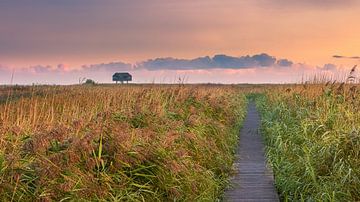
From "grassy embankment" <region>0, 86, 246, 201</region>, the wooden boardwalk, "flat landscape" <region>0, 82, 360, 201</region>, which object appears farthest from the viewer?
the wooden boardwalk

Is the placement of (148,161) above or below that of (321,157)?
above

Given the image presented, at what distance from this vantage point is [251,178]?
29.4ft

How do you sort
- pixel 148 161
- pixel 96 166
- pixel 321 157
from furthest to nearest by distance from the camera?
pixel 321 157, pixel 148 161, pixel 96 166

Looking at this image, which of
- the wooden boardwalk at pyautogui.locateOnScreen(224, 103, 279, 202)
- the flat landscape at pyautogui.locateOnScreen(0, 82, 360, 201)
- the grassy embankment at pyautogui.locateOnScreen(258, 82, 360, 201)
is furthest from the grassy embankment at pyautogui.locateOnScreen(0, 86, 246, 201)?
the grassy embankment at pyautogui.locateOnScreen(258, 82, 360, 201)

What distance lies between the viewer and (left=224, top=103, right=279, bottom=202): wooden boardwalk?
7.85 metres

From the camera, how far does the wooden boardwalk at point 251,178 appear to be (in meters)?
7.85

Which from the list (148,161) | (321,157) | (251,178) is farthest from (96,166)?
(321,157)

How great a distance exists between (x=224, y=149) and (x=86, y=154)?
575 cm

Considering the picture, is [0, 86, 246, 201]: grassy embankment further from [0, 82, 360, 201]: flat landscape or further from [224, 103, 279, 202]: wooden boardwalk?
[224, 103, 279, 202]: wooden boardwalk

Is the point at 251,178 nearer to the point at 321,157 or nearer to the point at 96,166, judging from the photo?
the point at 321,157

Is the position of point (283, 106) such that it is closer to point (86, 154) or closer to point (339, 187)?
point (339, 187)

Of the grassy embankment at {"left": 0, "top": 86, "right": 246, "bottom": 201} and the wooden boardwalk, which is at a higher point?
the grassy embankment at {"left": 0, "top": 86, "right": 246, "bottom": 201}

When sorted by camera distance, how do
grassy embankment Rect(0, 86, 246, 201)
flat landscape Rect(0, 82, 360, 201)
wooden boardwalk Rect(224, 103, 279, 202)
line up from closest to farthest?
1. grassy embankment Rect(0, 86, 246, 201)
2. flat landscape Rect(0, 82, 360, 201)
3. wooden boardwalk Rect(224, 103, 279, 202)

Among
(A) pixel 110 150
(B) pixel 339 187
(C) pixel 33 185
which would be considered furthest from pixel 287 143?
(C) pixel 33 185
